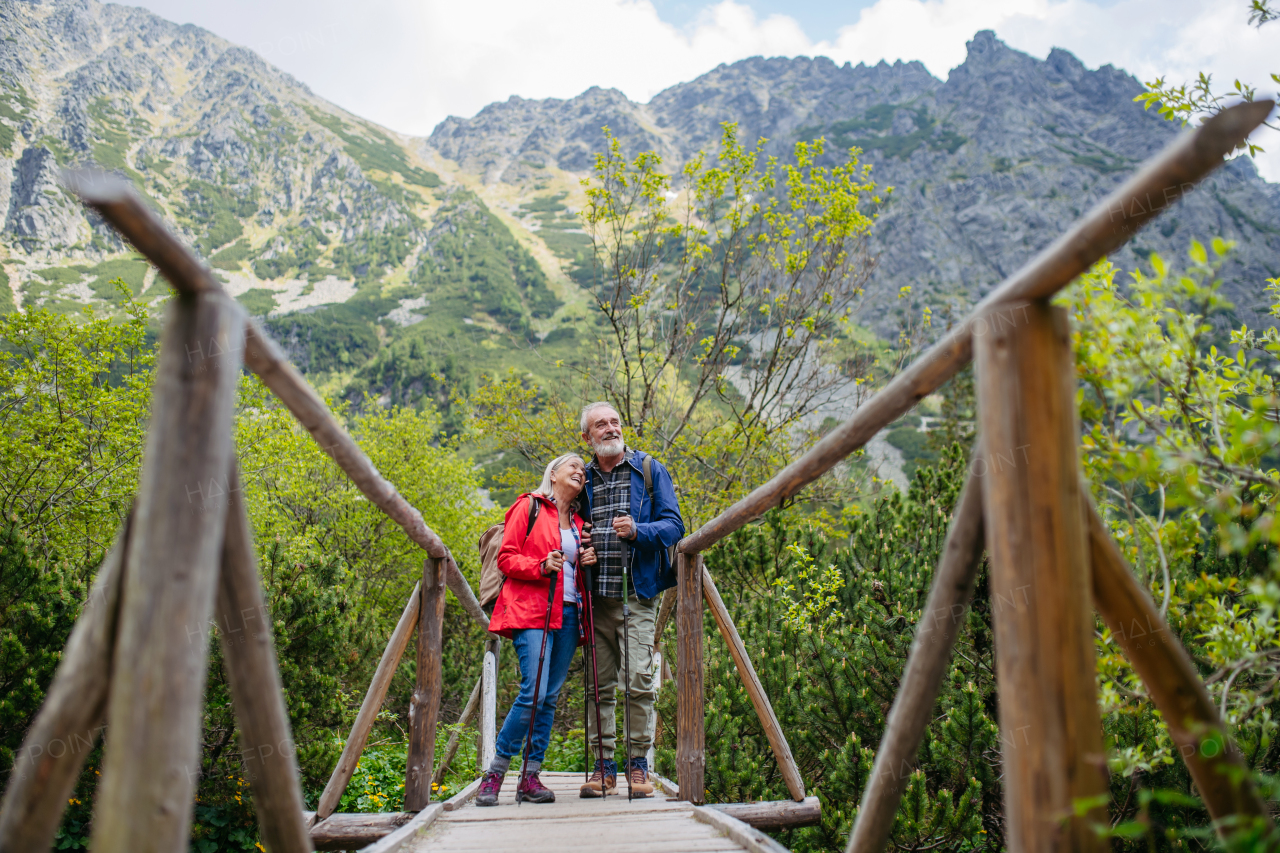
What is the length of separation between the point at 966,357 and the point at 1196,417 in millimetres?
978

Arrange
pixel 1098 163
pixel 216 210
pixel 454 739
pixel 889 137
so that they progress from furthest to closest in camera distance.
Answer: pixel 889 137 < pixel 216 210 < pixel 1098 163 < pixel 454 739

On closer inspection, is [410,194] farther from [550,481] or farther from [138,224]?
[138,224]

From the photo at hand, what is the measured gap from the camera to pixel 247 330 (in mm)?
1489

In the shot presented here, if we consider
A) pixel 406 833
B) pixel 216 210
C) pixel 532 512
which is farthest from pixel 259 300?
pixel 406 833

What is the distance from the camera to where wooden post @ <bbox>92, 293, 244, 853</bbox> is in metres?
1.12

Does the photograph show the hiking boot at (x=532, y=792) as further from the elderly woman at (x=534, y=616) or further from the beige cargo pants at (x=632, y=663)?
the beige cargo pants at (x=632, y=663)

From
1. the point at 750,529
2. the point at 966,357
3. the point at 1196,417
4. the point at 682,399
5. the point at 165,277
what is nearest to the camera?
the point at 165,277

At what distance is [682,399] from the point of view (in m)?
16.2

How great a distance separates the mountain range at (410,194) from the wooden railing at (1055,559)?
5979 cm

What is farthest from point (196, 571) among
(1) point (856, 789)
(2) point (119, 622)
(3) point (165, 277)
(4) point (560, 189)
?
(4) point (560, 189)

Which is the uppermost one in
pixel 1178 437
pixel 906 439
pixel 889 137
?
pixel 889 137

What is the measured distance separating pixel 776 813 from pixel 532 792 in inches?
46.0

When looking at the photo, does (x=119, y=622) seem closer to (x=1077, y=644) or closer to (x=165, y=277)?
(x=165, y=277)

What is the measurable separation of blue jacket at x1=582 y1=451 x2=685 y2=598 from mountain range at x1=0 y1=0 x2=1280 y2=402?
5725cm
